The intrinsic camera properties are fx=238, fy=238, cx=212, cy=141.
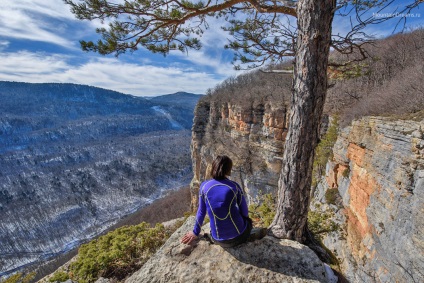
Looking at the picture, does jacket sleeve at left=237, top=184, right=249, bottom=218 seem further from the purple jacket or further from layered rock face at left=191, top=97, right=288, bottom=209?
layered rock face at left=191, top=97, right=288, bottom=209

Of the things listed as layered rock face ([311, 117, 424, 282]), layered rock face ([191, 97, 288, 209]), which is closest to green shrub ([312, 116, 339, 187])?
layered rock face ([311, 117, 424, 282])

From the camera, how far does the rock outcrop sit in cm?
285

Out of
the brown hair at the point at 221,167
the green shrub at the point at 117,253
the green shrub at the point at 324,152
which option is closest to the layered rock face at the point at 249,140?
the green shrub at the point at 324,152

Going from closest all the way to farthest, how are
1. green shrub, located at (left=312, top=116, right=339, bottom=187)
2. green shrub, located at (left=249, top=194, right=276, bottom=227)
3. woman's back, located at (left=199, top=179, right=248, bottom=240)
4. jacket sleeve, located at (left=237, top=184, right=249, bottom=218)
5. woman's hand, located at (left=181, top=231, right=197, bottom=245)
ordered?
woman's back, located at (left=199, top=179, right=248, bottom=240), jacket sleeve, located at (left=237, top=184, right=249, bottom=218), woman's hand, located at (left=181, top=231, right=197, bottom=245), green shrub, located at (left=249, top=194, right=276, bottom=227), green shrub, located at (left=312, top=116, right=339, bottom=187)

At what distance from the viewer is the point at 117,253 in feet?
16.8

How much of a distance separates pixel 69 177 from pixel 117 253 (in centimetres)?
10656

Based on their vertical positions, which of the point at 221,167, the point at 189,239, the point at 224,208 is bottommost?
the point at 189,239

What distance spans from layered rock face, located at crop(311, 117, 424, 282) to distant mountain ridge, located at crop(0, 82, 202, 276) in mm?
62948

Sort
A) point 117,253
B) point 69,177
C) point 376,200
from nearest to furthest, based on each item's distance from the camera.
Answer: point 117,253, point 376,200, point 69,177

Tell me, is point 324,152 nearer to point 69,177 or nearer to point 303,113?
point 303,113

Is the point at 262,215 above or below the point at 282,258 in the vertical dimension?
below

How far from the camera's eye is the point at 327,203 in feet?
28.1

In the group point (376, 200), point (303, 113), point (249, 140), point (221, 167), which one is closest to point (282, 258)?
point (221, 167)

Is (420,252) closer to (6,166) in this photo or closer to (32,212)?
(32,212)
